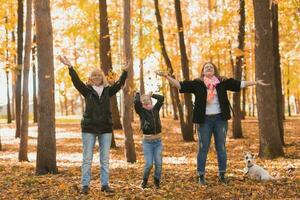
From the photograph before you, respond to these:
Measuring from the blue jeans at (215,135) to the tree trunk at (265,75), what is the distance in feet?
12.3

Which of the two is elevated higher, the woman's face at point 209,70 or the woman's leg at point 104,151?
the woman's face at point 209,70

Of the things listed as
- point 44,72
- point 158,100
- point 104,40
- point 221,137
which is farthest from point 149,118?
point 104,40

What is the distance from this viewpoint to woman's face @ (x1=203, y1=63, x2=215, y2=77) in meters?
8.66

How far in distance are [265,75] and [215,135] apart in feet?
13.5

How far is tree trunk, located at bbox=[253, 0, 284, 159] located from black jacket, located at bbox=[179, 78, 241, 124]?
3750mm

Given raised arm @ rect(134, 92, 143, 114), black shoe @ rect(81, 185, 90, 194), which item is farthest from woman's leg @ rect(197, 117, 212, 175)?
black shoe @ rect(81, 185, 90, 194)

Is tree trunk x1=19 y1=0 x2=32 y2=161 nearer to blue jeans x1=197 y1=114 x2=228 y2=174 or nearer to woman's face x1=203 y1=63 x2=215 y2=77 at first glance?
blue jeans x1=197 y1=114 x2=228 y2=174

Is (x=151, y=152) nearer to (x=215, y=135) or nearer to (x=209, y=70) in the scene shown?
(x=215, y=135)

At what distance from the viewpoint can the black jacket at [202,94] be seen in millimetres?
8570

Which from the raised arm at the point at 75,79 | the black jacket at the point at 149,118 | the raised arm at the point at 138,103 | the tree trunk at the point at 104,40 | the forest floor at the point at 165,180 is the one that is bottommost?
the forest floor at the point at 165,180

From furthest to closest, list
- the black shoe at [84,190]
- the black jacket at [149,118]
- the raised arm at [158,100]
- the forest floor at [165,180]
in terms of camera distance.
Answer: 1. the raised arm at [158,100]
2. the black jacket at [149,118]
3. the black shoe at [84,190]
4. the forest floor at [165,180]

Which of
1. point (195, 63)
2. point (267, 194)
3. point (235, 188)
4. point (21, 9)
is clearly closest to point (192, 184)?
point (235, 188)

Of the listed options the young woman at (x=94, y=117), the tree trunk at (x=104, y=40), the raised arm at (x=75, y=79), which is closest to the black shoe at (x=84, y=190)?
the young woman at (x=94, y=117)

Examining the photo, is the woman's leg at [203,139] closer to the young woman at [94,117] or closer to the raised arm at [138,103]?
the raised arm at [138,103]
